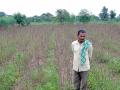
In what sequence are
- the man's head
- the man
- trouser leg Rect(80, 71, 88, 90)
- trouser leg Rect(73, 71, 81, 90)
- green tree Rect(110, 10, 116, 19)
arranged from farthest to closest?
green tree Rect(110, 10, 116, 19), trouser leg Rect(73, 71, 81, 90), trouser leg Rect(80, 71, 88, 90), the man, the man's head

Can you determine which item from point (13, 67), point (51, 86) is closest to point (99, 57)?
point (13, 67)

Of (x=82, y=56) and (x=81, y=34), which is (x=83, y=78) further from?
(x=81, y=34)

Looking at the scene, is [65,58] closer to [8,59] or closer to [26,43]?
[8,59]

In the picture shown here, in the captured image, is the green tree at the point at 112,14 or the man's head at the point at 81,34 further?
the green tree at the point at 112,14

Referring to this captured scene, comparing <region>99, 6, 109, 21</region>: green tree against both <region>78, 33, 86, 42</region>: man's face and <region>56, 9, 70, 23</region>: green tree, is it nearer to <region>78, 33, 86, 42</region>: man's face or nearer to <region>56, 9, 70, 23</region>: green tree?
<region>56, 9, 70, 23</region>: green tree

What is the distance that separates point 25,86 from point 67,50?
5.45 m

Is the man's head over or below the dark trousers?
over

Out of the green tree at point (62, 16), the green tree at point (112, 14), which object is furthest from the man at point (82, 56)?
the green tree at point (112, 14)

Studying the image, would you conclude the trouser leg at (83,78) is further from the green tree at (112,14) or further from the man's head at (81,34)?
the green tree at (112,14)

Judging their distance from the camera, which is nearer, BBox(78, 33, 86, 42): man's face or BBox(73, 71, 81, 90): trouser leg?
BBox(78, 33, 86, 42): man's face

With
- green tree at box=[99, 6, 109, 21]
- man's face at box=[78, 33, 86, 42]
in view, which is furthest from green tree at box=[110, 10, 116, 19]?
man's face at box=[78, 33, 86, 42]

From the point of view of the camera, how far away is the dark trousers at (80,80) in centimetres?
613

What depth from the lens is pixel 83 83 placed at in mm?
6141

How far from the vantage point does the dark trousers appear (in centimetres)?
613
